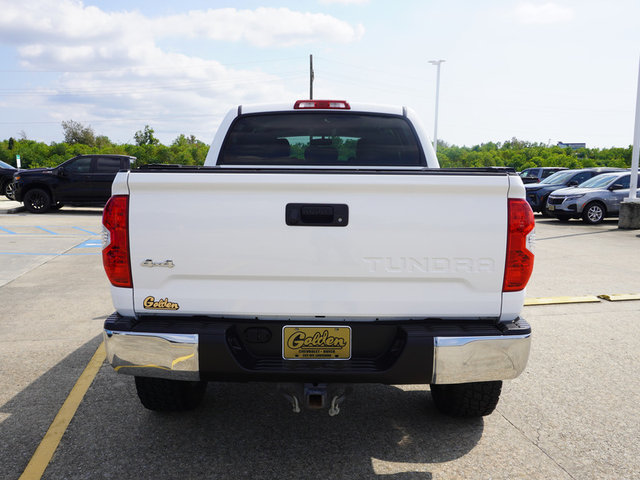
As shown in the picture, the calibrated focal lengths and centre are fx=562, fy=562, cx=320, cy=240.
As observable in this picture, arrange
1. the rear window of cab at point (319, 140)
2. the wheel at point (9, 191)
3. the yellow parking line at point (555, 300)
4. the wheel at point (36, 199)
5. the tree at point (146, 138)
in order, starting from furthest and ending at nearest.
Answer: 1. the tree at point (146, 138)
2. the wheel at point (9, 191)
3. the wheel at point (36, 199)
4. the yellow parking line at point (555, 300)
5. the rear window of cab at point (319, 140)

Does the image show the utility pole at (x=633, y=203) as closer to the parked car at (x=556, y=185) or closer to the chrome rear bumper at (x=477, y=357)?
the parked car at (x=556, y=185)

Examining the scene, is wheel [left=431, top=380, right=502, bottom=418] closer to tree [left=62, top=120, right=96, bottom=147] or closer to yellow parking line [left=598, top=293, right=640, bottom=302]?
yellow parking line [left=598, top=293, right=640, bottom=302]

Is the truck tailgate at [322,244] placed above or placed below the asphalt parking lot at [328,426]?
above

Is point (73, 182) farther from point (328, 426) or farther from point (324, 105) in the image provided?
point (328, 426)

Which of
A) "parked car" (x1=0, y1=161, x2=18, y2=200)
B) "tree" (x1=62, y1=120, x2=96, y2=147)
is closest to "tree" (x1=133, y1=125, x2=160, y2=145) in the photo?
"tree" (x1=62, y1=120, x2=96, y2=147)

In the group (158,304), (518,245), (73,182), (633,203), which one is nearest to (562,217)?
(633,203)

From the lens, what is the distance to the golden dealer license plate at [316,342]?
108 inches

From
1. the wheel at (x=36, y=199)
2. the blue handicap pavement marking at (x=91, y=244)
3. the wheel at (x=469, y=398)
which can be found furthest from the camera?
the wheel at (x=36, y=199)

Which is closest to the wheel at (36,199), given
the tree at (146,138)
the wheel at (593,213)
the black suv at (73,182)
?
the black suv at (73,182)

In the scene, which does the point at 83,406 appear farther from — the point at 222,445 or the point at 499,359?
the point at 499,359

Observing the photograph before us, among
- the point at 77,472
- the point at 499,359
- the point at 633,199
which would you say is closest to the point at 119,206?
the point at 77,472

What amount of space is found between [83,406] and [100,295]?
3643 millimetres

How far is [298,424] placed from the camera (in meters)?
3.54

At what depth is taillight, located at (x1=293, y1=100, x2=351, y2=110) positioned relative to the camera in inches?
177
